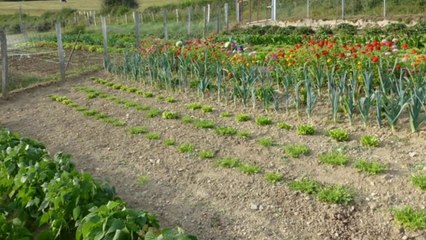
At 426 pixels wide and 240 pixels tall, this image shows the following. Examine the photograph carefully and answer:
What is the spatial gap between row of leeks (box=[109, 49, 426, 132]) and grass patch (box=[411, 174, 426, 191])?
1088mm

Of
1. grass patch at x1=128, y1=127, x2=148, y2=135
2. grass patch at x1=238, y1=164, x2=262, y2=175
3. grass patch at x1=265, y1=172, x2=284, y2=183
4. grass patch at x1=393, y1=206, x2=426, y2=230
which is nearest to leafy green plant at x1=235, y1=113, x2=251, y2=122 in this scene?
grass patch at x1=128, y1=127, x2=148, y2=135

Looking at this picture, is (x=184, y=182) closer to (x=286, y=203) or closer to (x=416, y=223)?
(x=286, y=203)

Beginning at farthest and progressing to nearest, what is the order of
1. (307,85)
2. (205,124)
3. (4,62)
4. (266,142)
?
1. (4,62)
2. (205,124)
3. (307,85)
4. (266,142)

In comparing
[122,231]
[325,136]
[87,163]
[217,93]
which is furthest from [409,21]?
A: [122,231]

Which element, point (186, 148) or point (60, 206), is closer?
point (60, 206)

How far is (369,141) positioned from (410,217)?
1.60 m

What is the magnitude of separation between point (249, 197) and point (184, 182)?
32.6 inches

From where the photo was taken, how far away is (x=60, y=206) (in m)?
3.43

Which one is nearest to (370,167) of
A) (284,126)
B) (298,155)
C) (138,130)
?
(298,155)

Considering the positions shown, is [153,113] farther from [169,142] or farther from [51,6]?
[51,6]

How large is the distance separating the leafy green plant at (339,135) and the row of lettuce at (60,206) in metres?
2.70

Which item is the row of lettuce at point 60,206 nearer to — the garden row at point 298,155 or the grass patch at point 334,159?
the garden row at point 298,155

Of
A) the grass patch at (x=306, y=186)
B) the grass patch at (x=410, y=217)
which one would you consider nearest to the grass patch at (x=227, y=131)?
the grass patch at (x=306, y=186)

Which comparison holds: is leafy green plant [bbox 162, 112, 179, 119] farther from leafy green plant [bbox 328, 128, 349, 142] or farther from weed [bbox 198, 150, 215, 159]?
leafy green plant [bbox 328, 128, 349, 142]
